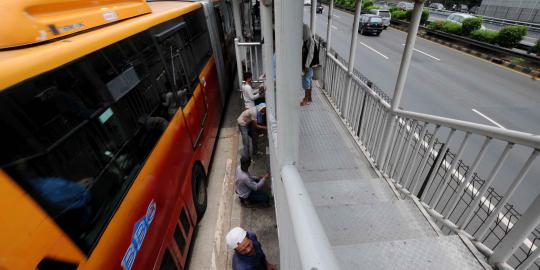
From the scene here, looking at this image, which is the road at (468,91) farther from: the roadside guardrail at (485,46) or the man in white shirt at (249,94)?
the man in white shirt at (249,94)

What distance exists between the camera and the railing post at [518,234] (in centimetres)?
165

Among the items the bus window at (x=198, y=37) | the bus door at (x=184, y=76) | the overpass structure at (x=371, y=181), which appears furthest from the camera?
the bus window at (x=198, y=37)

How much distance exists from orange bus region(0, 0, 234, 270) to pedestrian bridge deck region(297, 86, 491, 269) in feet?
5.77

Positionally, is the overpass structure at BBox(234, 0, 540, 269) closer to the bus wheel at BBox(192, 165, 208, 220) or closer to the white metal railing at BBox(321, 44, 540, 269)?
the white metal railing at BBox(321, 44, 540, 269)

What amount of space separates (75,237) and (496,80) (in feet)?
48.2

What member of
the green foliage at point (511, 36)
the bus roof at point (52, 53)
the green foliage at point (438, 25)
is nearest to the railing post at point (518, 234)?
the bus roof at point (52, 53)

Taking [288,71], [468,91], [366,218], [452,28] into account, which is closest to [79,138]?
[288,71]

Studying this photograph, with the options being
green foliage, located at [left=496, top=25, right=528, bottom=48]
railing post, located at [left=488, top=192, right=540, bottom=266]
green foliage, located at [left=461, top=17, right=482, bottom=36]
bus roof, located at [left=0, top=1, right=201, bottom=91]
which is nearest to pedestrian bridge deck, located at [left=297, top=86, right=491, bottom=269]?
railing post, located at [left=488, top=192, right=540, bottom=266]

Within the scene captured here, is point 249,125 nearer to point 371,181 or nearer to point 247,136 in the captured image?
point 247,136

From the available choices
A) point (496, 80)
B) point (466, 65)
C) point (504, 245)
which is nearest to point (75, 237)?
point (504, 245)

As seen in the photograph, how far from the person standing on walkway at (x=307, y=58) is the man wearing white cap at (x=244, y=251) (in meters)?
3.65

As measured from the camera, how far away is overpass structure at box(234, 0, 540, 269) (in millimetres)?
1116

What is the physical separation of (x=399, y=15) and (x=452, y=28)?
834 cm

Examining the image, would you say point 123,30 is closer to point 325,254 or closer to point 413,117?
point 325,254
